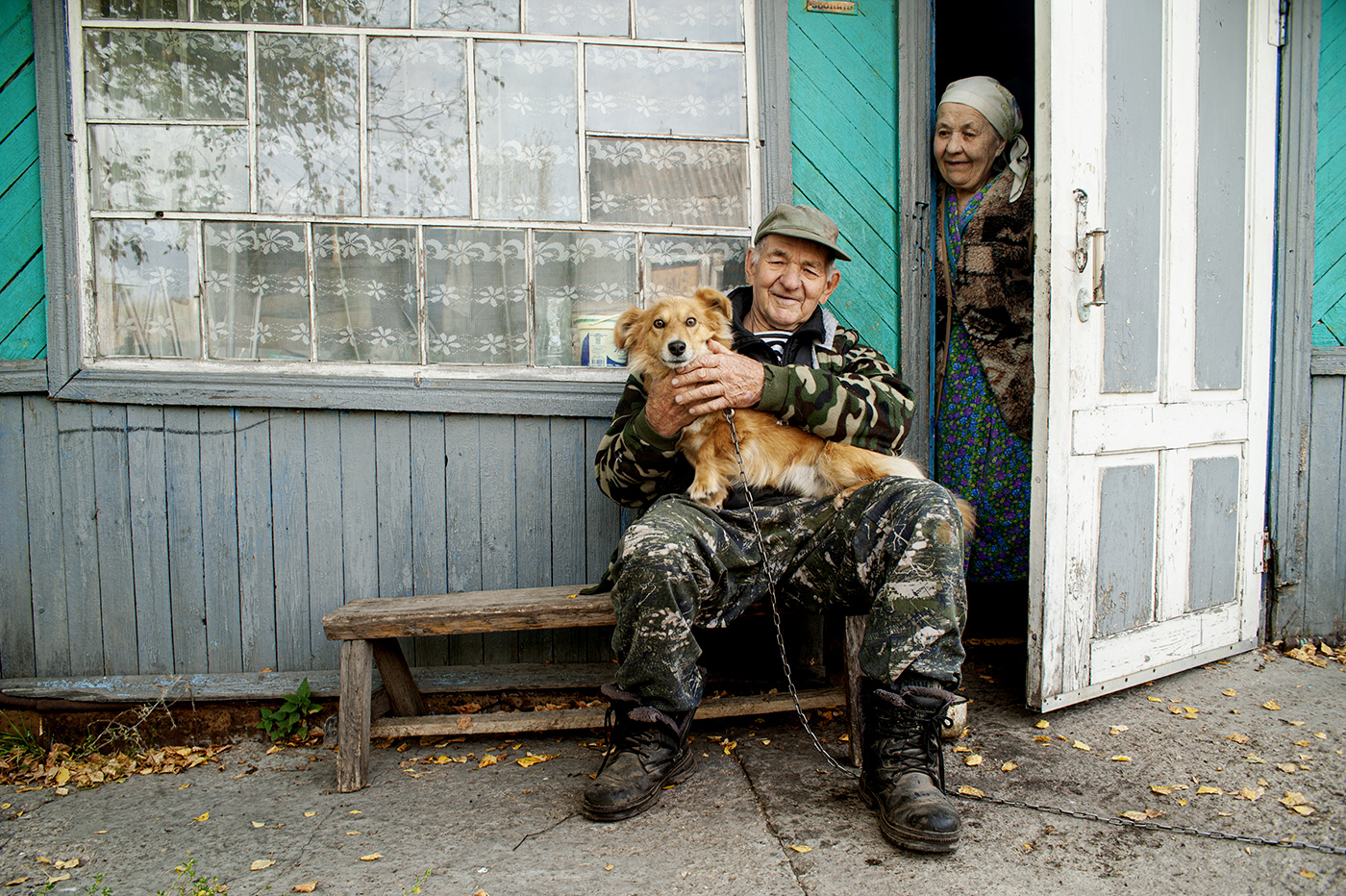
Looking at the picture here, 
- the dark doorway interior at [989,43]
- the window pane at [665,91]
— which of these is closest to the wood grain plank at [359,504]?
the window pane at [665,91]

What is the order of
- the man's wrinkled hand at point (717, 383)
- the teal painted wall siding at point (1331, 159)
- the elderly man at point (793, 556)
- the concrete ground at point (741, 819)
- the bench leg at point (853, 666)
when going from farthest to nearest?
the teal painted wall siding at point (1331, 159) < the bench leg at point (853, 666) < the man's wrinkled hand at point (717, 383) < the elderly man at point (793, 556) < the concrete ground at point (741, 819)

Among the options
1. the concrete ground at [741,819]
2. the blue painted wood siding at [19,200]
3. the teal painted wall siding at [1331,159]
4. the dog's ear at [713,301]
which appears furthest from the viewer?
the teal painted wall siding at [1331,159]

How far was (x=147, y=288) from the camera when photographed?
276 cm

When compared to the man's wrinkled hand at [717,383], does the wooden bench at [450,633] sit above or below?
below

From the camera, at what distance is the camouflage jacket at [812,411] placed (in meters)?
2.22

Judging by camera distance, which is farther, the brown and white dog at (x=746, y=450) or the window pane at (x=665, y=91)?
the window pane at (x=665, y=91)

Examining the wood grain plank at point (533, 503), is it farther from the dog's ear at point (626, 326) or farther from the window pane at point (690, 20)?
the window pane at point (690, 20)

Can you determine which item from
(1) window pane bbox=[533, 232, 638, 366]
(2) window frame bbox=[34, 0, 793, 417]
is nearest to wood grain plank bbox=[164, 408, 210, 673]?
(2) window frame bbox=[34, 0, 793, 417]

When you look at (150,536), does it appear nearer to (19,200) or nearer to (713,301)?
(19,200)

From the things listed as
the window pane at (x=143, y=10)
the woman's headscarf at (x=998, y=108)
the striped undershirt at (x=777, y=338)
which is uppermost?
the window pane at (x=143, y=10)

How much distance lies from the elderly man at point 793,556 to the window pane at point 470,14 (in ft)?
4.37

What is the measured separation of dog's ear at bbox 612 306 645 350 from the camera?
2.43 metres

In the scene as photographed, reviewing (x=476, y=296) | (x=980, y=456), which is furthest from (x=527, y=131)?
(x=980, y=456)

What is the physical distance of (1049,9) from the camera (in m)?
2.39
